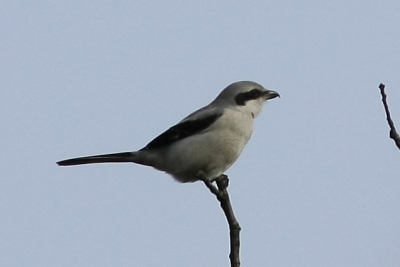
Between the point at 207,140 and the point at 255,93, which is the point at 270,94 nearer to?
the point at 255,93

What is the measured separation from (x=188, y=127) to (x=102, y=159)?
86 centimetres

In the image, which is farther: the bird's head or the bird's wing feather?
the bird's head

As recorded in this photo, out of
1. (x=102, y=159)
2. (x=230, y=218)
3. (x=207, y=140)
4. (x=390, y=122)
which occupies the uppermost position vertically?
(x=102, y=159)

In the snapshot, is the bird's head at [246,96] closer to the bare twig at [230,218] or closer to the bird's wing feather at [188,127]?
the bird's wing feather at [188,127]

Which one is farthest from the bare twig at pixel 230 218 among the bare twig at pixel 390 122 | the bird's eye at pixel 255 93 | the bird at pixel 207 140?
the bird's eye at pixel 255 93

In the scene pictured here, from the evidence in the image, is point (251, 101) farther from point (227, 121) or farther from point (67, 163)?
point (67, 163)

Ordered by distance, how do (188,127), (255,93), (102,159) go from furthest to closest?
(255,93)
(102,159)
(188,127)

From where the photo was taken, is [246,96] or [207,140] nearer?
[207,140]

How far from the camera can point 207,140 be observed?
536cm

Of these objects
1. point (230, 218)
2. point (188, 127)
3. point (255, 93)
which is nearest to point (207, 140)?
point (188, 127)

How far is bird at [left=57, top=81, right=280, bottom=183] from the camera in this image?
5.34 metres

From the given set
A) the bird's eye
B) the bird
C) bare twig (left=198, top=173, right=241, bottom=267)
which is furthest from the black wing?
bare twig (left=198, top=173, right=241, bottom=267)

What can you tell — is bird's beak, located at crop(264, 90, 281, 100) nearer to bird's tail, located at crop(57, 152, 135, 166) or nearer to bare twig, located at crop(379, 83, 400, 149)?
bird's tail, located at crop(57, 152, 135, 166)

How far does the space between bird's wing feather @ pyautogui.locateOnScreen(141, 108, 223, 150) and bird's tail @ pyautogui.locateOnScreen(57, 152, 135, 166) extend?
215mm
